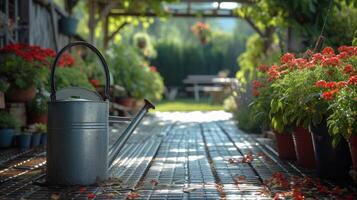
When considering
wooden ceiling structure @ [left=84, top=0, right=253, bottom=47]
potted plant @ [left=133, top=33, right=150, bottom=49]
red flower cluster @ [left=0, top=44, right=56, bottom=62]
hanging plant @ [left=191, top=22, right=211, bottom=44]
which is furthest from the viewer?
hanging plant @ [left=191, top=22, right=211, bottom=44]

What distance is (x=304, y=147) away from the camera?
4.32m

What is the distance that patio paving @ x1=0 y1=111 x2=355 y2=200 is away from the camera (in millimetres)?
3258

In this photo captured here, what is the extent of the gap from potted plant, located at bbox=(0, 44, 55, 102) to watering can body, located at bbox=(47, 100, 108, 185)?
8.91 ft

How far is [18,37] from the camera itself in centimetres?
801

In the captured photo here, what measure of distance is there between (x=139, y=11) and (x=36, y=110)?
688cm

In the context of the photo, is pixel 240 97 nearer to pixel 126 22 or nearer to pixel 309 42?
pixel 309 42

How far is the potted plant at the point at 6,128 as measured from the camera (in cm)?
551

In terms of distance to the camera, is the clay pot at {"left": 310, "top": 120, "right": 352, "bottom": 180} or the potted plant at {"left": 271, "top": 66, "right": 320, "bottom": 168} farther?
the potted plant at {"left": 271, "top": 66, "right": 320, "bottom": 168}

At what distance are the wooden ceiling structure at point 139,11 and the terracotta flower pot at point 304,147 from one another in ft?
21.8

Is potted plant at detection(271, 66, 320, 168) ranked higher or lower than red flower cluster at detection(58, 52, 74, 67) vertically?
lower

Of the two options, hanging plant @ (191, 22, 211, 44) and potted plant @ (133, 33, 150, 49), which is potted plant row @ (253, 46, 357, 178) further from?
hanging plant @ (191, 22, 211, 44)

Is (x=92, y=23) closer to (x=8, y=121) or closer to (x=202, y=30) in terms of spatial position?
(x=8, y=121)

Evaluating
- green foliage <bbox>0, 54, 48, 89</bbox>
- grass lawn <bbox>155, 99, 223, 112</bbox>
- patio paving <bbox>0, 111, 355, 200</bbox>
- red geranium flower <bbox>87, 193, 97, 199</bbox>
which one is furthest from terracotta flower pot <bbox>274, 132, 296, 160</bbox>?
grass lawn <bbox>155, 99, 223, 112</bbox>

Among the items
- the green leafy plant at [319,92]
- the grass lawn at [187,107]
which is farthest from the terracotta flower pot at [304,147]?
the grass lawn at [187,107]
